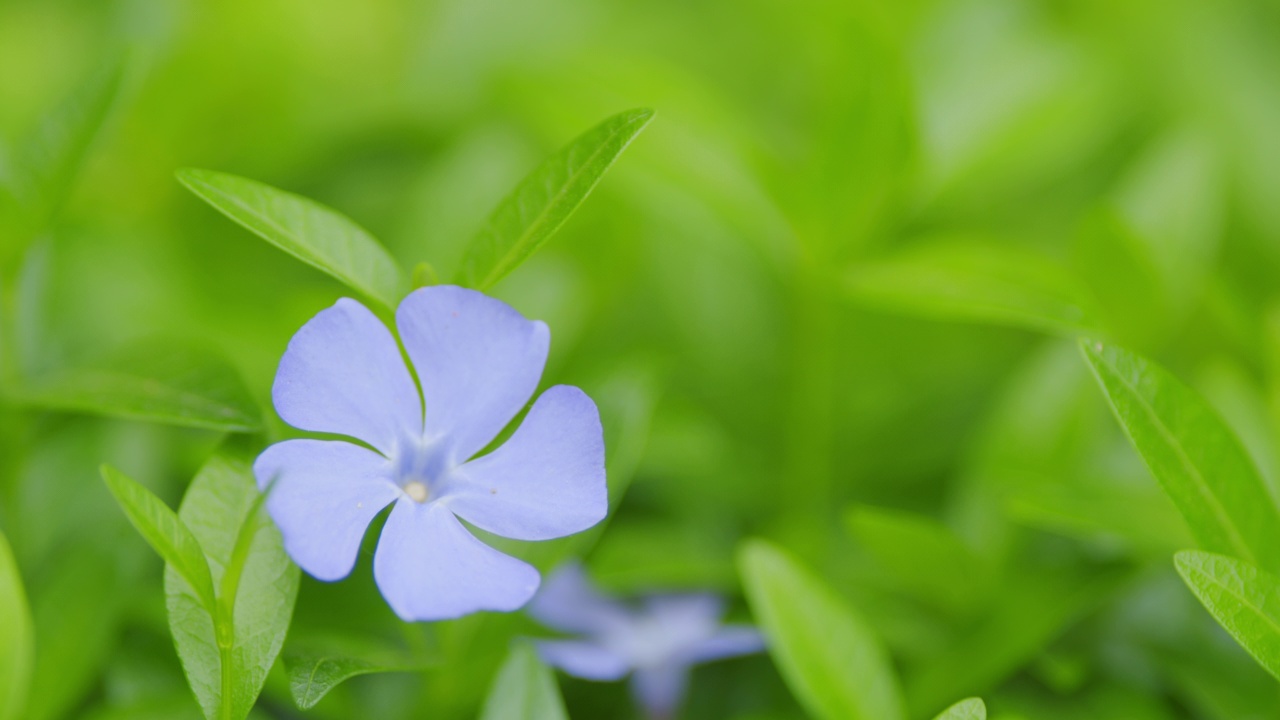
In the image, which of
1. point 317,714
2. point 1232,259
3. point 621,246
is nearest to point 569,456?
point 317,714

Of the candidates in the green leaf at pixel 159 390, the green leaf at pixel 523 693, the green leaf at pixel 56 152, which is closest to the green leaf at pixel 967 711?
Answer: the green leaf at pixel 523 693

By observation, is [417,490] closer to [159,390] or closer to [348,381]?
[348,381]

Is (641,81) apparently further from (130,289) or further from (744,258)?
(130,289)

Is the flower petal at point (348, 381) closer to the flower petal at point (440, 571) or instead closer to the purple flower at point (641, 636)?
the flower petal at point (440, 571)

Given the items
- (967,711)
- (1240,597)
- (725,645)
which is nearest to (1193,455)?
(1240,597)

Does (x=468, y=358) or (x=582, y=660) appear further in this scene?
(x=582, y=660)

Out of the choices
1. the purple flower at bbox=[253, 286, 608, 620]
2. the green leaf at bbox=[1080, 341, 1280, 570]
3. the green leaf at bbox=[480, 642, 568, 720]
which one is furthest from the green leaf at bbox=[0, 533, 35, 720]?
the green leaf at bbox=[1080, 341, 1280, 570]
